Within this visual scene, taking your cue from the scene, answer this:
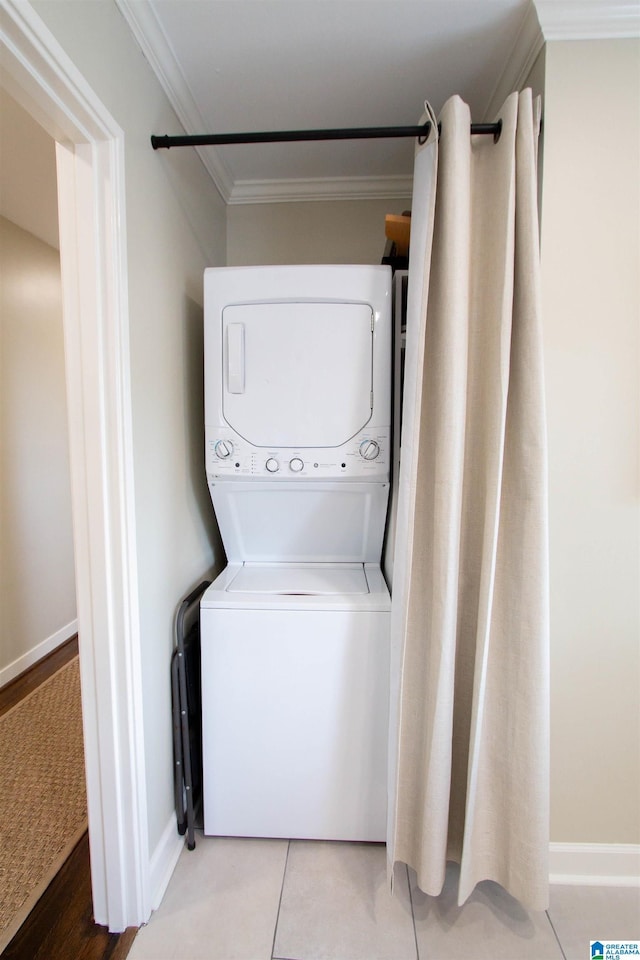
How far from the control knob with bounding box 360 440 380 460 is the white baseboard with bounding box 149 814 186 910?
1384 millimetres

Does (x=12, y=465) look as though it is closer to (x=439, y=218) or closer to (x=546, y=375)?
(x=439, y=218)

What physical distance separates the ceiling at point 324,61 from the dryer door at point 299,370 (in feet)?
2.42

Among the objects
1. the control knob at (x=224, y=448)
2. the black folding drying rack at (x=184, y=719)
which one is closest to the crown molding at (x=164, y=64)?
the control knob at (x=224, y=448)

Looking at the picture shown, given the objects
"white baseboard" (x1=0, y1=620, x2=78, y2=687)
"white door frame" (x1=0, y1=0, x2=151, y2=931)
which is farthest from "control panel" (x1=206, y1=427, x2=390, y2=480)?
"white baseboard" (x1=0, y1=620, x2=78, y2=687)

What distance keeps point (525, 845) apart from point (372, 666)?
1.97ft

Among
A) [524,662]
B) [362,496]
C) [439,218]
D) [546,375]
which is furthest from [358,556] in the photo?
[439,218]

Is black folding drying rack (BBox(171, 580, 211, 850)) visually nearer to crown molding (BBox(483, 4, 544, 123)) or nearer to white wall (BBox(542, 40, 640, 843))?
white wall (BBox(542, 40, 640, 843))

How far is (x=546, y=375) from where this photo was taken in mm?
1233

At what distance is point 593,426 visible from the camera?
1241 millimetres

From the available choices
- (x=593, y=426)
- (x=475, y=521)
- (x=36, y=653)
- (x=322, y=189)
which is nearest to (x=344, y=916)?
(x=475, y=521)

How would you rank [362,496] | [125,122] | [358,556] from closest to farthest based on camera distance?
[125,122], [362,496], [358,556]

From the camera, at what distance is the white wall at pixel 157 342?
1.08m

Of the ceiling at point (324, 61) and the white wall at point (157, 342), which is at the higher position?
the ceiling at point (324, 61)

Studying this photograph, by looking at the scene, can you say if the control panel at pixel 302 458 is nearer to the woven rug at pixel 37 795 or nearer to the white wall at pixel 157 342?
the white wall at pixel 157 342
